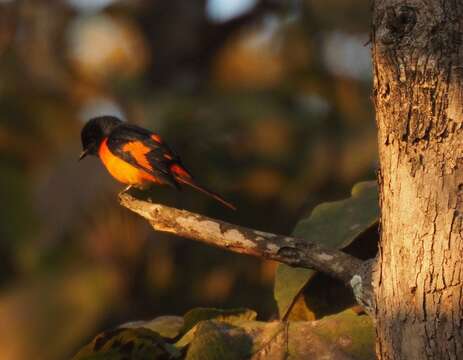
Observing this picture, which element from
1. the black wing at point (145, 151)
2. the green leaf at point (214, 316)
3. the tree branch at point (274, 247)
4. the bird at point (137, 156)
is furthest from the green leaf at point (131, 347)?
the black wing at point (145, 151)

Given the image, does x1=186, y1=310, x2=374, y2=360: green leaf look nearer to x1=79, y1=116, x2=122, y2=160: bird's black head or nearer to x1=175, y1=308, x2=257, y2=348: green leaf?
x1=175, y1=308, x2=257, y2=348: green leaf

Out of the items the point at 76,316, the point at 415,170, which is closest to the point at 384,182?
the point at 415,170

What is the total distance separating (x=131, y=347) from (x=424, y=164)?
79 cm

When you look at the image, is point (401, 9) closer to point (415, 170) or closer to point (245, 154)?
point (415, 170)

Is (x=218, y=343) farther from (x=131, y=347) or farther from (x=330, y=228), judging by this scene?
(x=330, y=228)

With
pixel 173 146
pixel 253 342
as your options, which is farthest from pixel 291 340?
pixel 173 146

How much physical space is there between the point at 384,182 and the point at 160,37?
11936mm

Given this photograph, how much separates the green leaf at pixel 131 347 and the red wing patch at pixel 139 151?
261 cm

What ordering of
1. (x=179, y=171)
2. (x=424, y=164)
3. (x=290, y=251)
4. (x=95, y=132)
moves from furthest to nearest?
(x=95, y=132)
(x=179, y=171)
(x=290, y=251)
(x=424, y=164)

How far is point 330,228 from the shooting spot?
2.43 m

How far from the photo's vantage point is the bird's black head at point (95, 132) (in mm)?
5402

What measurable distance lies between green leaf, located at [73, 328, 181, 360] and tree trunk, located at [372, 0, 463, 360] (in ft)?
1.94

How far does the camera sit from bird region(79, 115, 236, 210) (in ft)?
15.5

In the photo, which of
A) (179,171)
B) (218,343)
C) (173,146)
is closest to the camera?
(218,343)
